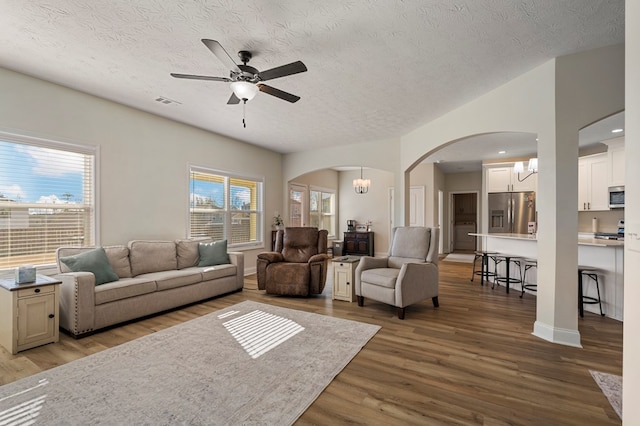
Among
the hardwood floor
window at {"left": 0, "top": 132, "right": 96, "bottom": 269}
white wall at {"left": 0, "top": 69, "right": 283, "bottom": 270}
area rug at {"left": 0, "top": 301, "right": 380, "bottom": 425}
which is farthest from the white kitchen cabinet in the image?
window at {"left": 0, "top": 132, "right": 96, "bottom": 269}

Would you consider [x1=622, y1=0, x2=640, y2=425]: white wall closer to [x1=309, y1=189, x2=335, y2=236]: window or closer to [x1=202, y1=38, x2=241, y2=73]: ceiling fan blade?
[x1=202, y1=38, x2=241, y2=73]: ceiling fan blade

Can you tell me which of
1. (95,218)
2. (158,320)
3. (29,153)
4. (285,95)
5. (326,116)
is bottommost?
(158,320)

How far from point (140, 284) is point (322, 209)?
21.1 ft

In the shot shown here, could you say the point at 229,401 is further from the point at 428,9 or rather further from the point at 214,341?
the point at 428,9

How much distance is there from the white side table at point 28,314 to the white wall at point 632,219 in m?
4.21

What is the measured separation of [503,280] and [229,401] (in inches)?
193

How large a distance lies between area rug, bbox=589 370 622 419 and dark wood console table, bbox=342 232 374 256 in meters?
6.54

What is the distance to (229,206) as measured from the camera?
5.84m

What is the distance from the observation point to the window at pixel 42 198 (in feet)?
10.3

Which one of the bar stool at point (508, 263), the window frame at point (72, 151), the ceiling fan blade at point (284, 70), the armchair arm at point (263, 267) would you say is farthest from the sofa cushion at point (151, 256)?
the bar stool at point (508, 263)

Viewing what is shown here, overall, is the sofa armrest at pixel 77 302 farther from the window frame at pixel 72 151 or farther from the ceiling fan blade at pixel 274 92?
the ceiling fan blade at pixel 274 92

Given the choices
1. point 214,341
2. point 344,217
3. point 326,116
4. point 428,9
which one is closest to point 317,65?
point 428,9

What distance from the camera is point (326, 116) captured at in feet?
14.9

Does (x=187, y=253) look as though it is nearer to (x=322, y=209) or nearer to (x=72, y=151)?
(x=72, y=151)
